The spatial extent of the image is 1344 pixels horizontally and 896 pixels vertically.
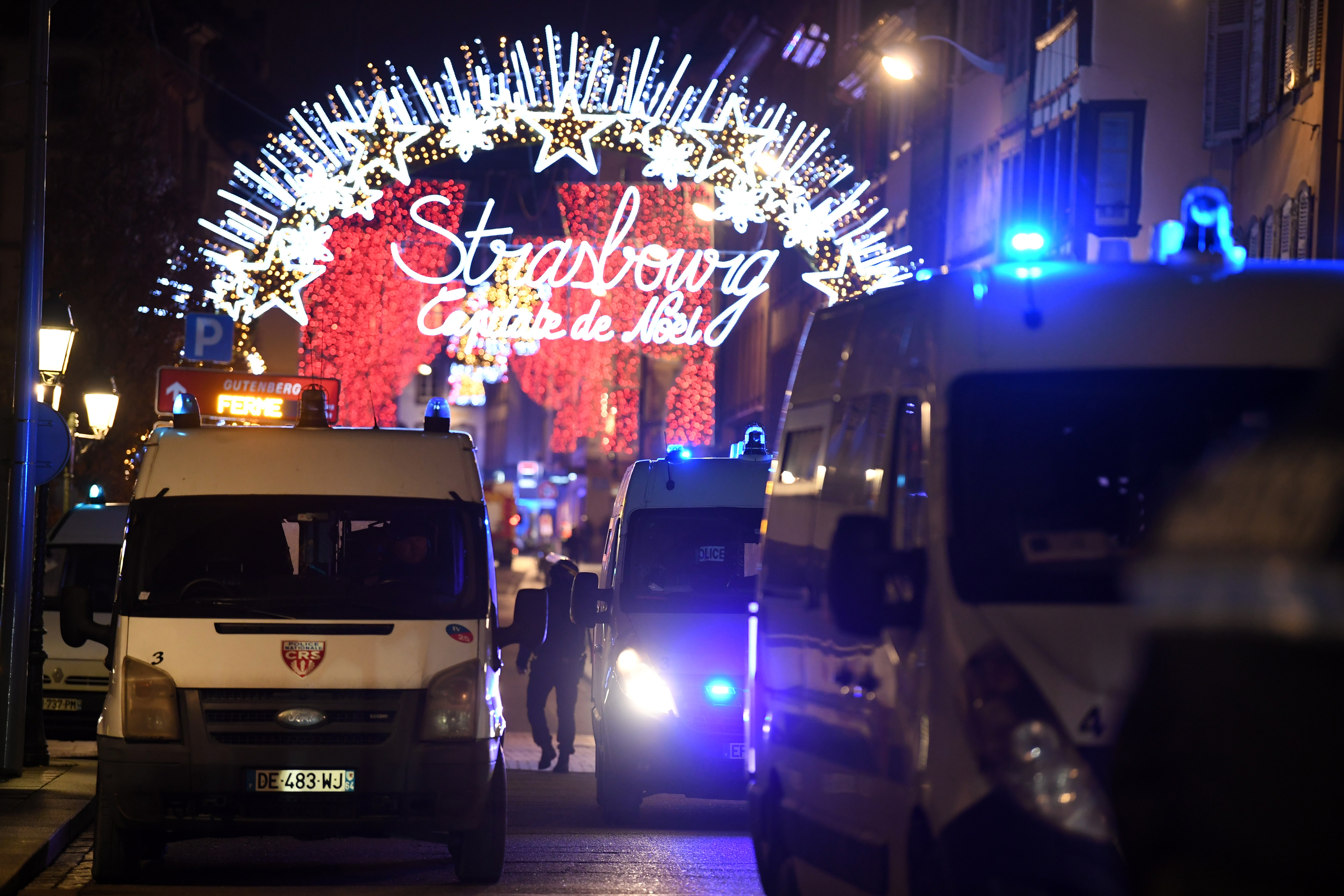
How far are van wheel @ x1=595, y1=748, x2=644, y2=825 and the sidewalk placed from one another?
336 centimetres

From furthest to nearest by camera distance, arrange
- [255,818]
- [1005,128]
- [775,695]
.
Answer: [1005,128] → [255,818] → [775,695]

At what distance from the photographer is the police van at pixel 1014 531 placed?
5.56m

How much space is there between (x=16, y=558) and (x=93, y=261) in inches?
805

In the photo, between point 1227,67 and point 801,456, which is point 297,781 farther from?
point 1227,67

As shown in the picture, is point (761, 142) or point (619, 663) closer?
point (619, 663)

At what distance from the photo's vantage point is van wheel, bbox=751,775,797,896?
7.66 m

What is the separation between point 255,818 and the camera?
34.0 feet

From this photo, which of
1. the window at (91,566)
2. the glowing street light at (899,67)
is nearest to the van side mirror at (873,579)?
the window at (91,566)

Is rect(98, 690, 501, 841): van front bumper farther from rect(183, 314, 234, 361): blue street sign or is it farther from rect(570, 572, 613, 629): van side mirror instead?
rect(183, 314, 234, 361): blue street sign

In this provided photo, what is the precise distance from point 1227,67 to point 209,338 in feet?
43.3

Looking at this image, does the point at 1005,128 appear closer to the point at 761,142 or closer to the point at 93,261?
the point at 761,142

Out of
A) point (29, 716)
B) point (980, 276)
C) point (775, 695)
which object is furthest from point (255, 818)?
point (29, 716)

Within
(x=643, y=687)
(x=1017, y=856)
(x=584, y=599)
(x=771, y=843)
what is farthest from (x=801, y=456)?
(x=643, y=687)

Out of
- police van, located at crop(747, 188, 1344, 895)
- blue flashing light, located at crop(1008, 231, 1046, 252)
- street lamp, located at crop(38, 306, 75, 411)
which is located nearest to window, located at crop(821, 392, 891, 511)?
police van, located at crop(747, 188, 1344, 895)
